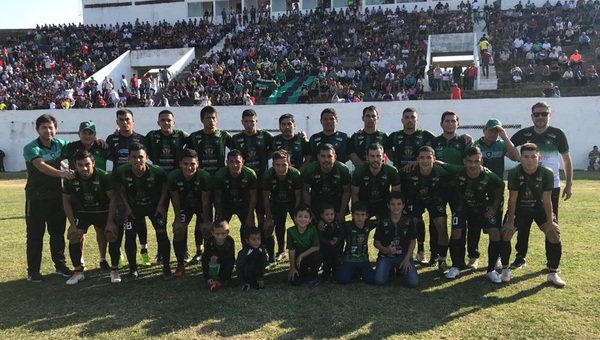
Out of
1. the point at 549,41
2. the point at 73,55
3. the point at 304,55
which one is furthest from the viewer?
the point at 73,55

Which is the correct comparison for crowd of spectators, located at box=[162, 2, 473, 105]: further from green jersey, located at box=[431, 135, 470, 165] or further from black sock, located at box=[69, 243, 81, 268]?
black sock, located at box=[69, 243, 81, 268]

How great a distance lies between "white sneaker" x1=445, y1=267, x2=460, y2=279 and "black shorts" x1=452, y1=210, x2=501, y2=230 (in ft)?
1.69

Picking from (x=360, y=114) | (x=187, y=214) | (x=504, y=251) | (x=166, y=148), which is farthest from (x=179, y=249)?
(x=360, y=114)

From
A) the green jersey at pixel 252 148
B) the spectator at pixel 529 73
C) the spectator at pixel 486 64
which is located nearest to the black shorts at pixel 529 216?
the green jersey at pixel 252 148

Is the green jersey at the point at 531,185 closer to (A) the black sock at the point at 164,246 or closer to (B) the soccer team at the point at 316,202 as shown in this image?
(B) the soccer team at the point at 316,202

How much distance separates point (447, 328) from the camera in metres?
4.68

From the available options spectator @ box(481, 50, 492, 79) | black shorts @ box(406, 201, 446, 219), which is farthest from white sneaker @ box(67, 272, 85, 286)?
spectator @ box(481, 50, 492, 79)

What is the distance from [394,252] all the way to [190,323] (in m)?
2.57

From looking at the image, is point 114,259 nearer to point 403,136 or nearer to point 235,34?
point 403,136

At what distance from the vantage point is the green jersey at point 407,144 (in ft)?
22.6

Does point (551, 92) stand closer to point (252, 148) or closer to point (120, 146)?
point (252, 148)

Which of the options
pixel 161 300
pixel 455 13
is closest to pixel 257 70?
pixel 455 13

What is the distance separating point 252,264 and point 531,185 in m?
3.44

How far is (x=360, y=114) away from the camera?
18.5 meters
